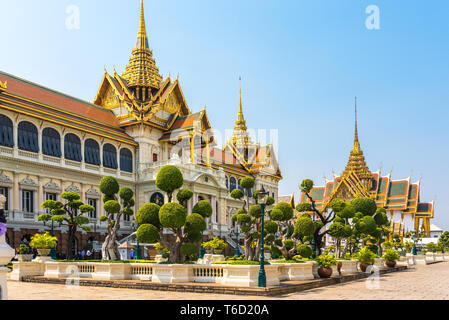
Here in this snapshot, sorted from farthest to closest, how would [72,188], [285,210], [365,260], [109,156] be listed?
[109,156] < [72,188] < [365,260] < [285,210]

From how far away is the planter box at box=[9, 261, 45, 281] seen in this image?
2255 centimetres

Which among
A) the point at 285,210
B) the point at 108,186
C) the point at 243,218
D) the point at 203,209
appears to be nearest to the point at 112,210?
the point at 108,186

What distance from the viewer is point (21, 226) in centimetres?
3378

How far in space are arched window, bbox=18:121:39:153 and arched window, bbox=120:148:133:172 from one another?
30.4ft

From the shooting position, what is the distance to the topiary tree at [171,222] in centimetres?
1881

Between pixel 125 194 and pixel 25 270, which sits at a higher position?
pixel 125 194

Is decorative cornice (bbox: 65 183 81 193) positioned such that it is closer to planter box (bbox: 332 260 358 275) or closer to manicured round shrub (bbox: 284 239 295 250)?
manicured round shrub (bbox: 284 239 295 250)

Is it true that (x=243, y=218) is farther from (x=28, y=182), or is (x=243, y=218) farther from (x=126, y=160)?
(x=126, y=160)

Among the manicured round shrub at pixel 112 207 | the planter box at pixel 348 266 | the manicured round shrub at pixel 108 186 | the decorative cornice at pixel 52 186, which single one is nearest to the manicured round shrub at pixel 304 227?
the planter box at pixel 348 266

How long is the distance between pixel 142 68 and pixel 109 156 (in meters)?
11.6

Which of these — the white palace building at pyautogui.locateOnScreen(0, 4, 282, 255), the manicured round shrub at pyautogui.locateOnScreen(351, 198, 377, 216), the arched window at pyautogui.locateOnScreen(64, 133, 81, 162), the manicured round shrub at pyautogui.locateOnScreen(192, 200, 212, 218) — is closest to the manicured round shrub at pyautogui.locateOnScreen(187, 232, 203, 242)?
the manicured round shrub at pyautogui.locateOnScreen(192, 200, 212, 218)

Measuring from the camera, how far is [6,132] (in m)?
34.3
